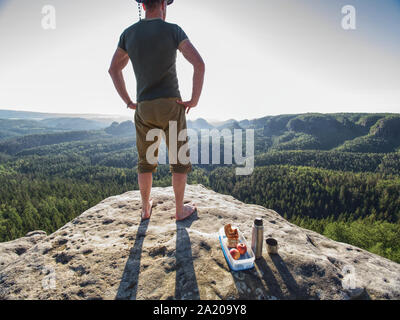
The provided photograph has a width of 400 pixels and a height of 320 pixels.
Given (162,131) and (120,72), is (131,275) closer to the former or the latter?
(162,131)

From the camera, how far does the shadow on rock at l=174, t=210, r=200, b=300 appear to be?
8.33 feet

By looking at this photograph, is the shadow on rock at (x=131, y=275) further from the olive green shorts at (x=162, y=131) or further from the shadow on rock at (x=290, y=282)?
the shadow on rock at (x=290, y=282)

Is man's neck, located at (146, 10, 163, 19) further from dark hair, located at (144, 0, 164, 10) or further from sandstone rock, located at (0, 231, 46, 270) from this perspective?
sandstone rock, located at (0, 231, 46, 270)

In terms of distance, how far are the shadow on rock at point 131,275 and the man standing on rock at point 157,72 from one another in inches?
47.4

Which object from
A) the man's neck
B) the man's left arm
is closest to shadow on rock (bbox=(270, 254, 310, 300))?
the man's left arm

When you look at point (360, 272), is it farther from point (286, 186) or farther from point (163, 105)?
point (286, 186)

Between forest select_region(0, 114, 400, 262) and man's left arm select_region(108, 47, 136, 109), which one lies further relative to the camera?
forest select_region(0, 114, 400, 262)

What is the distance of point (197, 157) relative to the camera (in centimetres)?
15988

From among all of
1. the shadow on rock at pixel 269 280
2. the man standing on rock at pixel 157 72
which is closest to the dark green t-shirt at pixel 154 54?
the man standing on rock at pixel 157 72

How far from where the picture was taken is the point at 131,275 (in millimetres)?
2871

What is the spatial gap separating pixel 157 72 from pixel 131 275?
3.17m

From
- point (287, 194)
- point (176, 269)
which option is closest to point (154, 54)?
point (176, 269)

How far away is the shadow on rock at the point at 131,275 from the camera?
2589 millimetres
